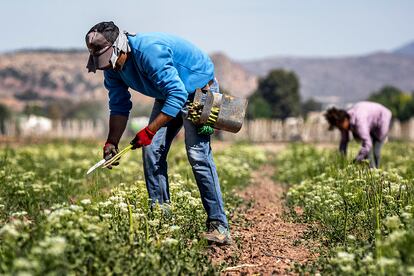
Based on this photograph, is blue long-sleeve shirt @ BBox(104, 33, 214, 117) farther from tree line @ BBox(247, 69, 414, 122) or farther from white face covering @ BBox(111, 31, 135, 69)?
tree line @ BBox(247, 69, 414, 122)

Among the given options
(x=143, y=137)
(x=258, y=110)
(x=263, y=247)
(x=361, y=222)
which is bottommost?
(x=258, y=110)

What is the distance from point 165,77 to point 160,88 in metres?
0.11

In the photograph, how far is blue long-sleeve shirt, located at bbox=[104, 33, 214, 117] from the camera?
14.8 feet

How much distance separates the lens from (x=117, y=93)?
529 cm

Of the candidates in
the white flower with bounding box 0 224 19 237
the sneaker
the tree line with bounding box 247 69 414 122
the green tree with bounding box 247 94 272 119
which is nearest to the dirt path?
the sneaker

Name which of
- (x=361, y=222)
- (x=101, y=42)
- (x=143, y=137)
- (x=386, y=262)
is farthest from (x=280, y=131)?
(x=386, y=262)

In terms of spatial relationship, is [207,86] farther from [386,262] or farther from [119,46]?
[386,262]

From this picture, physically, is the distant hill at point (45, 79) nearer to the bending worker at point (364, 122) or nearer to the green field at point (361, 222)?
the bending worker at point (364, 122)

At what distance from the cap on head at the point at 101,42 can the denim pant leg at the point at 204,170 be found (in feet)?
2.62

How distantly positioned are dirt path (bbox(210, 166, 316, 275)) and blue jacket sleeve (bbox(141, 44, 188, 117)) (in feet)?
3.70

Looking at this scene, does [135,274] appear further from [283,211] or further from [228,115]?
[283,211]

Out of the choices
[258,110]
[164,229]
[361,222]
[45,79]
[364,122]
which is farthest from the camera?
[45,79]

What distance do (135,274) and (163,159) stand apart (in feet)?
6.62

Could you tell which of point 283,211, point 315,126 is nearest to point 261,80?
point 315,126
